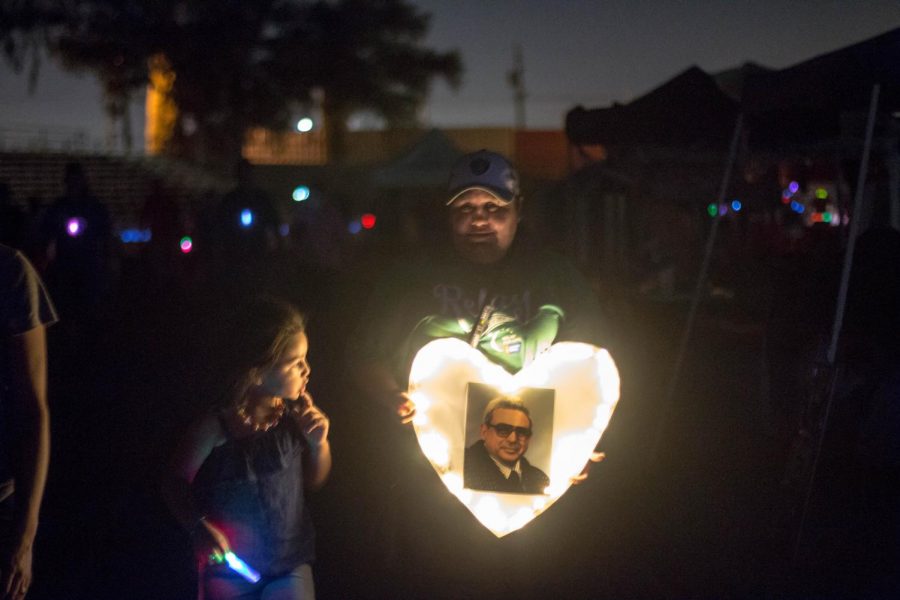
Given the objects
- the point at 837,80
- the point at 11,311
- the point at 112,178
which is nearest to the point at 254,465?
the point at 11,311

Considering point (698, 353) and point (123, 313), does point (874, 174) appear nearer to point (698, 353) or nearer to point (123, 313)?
point (698, 353)

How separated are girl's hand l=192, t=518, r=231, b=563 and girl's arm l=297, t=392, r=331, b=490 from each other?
37 centimetres

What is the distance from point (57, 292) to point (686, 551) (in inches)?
291

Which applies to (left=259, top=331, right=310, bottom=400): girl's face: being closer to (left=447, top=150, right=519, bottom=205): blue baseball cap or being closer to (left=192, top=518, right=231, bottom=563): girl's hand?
(left=192, top=518, right=231, bottom=563): girl's hand

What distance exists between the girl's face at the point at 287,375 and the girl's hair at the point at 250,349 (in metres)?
0.02

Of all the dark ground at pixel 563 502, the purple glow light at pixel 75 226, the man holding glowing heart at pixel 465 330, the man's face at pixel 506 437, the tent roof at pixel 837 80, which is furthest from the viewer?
the purple glow light at pixel 75 226

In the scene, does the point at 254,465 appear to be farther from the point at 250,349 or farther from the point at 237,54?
the point at 237,54

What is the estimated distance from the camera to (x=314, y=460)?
3.27 m

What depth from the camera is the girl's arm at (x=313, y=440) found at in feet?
10.5

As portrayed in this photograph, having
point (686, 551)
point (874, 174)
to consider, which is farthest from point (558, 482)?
point (874, 174)

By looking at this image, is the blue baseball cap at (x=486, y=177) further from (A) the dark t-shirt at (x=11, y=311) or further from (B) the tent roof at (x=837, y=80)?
(B) the tent roof at (x=837, y=80)

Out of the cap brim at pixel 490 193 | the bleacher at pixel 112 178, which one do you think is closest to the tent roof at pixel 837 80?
the cap brim at pixel 490 193

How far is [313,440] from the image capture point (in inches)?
127

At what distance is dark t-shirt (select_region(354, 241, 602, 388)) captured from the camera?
331cm
